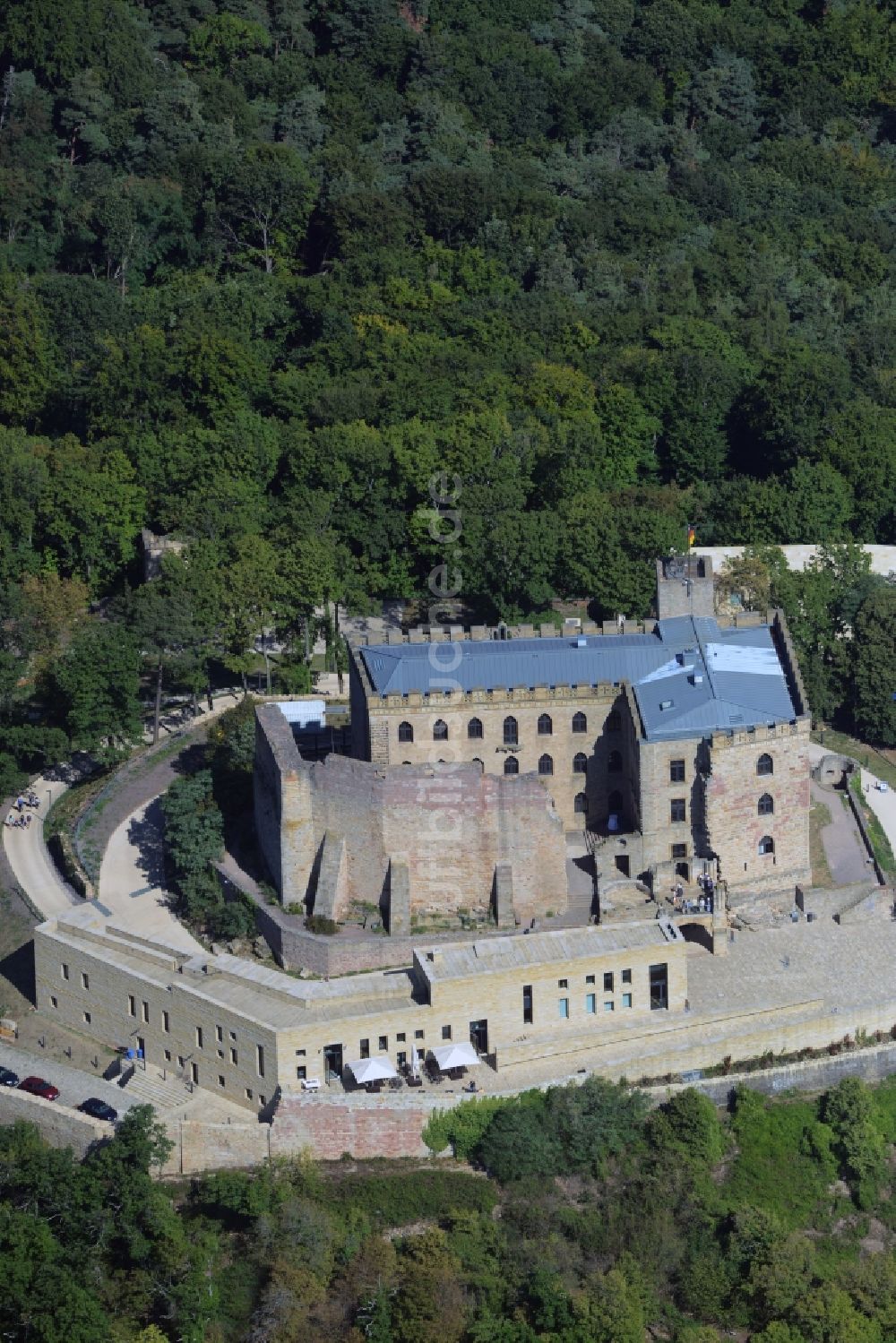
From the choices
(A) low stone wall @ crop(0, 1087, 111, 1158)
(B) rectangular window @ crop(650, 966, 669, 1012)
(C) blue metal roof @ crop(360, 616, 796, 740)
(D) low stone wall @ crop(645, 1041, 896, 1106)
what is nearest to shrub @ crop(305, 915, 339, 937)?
(C) blue metal roof @ crop(360, 616, 796, 740)

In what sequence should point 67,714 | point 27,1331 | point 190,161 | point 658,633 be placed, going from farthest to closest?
point 190,161, point 67,714, point 658,633, point 27,1331

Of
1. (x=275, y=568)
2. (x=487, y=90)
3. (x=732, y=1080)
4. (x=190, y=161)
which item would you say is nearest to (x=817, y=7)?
(x=487, y=90)

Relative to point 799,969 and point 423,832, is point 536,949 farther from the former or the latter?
point 799,969

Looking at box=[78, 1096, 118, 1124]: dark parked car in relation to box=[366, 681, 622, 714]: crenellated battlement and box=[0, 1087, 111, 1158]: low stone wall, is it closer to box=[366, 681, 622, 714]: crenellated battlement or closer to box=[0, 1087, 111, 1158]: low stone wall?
box=[0, 1087, 111, 1158]: low stone wall

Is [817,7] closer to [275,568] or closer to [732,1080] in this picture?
[275,568]

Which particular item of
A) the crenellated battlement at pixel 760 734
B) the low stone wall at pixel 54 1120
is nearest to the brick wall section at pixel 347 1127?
the low stone wall at pixel 54 1120
